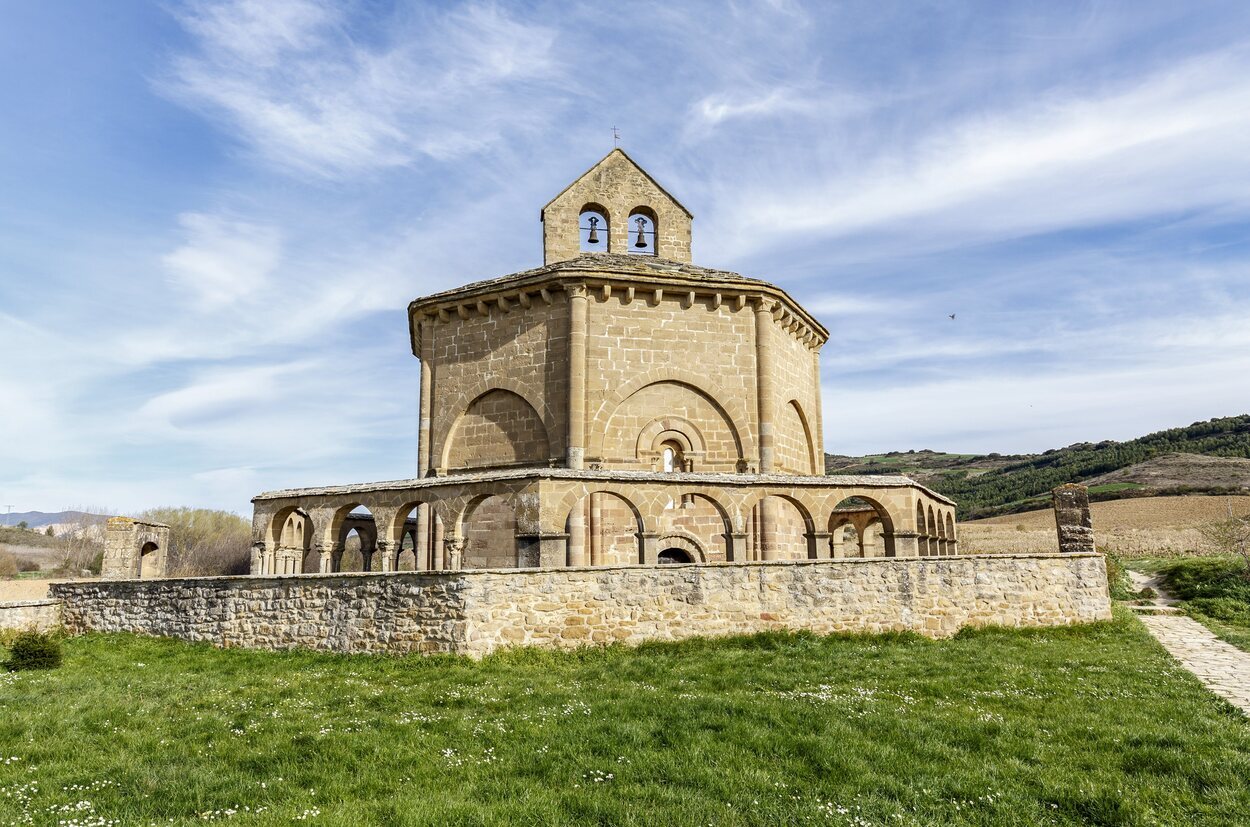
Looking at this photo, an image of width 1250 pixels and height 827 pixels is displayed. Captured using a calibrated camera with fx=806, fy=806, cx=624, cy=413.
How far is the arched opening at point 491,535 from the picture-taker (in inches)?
667

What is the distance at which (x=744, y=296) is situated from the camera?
18234mm

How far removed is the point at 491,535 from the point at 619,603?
5.85 m

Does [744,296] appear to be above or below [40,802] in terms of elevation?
above

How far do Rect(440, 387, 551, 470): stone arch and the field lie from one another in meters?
23.3

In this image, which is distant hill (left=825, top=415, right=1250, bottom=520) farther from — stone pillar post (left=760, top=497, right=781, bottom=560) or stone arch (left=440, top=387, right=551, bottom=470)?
stone arch (left=440, top=387, right=551, bottom=470)

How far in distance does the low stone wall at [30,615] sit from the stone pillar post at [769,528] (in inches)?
549

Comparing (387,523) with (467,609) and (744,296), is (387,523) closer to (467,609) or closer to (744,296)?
(467,609)

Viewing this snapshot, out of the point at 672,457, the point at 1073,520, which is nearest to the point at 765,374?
the point at 672,457

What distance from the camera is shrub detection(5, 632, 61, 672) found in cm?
1212

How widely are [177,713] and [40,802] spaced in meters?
2.89

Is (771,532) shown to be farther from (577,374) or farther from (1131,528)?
(1131,528)

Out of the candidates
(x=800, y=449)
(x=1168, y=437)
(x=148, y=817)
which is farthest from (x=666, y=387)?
(x=1168, y=437)

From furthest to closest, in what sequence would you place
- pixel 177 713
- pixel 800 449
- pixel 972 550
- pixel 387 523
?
1. pixel 972 550
2. pixel 800 449
3. pixel 387 523
4. pixel 177 713

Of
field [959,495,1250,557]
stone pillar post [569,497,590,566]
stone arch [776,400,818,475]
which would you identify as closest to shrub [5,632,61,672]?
stone pillar post [569,497,590,566]
